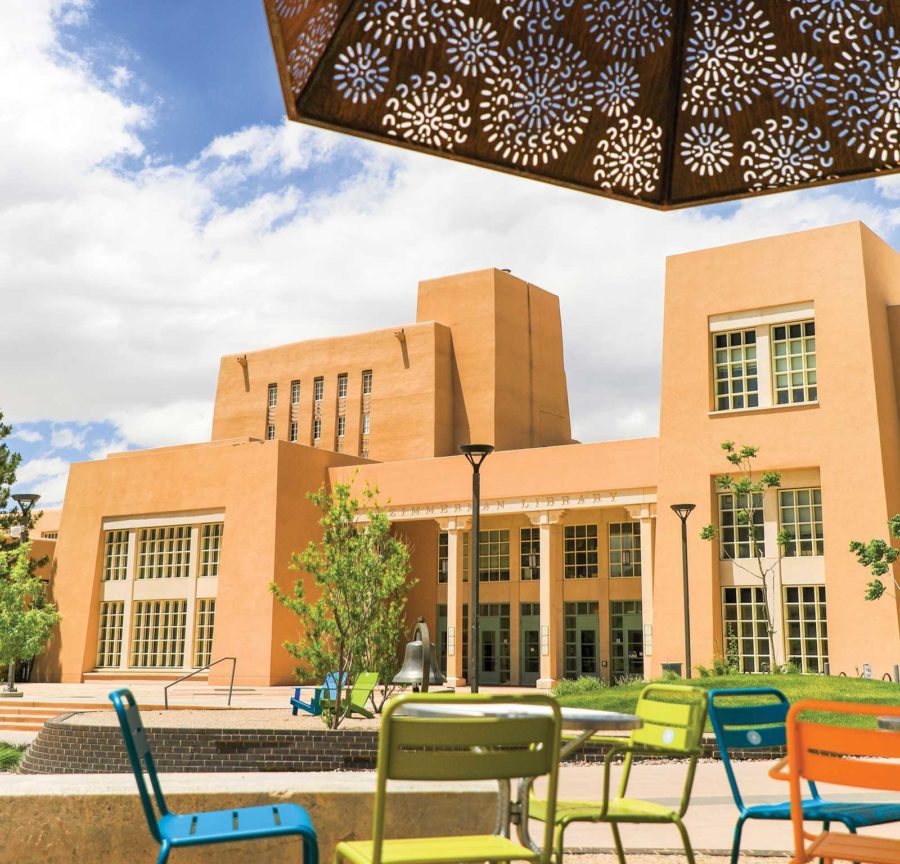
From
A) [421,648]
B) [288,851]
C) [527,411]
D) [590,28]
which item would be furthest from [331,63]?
[527,411]

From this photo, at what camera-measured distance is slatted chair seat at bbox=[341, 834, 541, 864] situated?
2.63 meters

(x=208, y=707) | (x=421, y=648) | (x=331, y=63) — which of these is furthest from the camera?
(x=208, y=707)

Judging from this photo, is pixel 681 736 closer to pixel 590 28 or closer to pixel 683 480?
pixel 590 28

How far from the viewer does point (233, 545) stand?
29.6 m

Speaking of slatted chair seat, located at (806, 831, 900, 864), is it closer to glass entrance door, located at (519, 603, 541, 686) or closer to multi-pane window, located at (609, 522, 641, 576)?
multi-pane window, located at (609, 522, 641, 576)

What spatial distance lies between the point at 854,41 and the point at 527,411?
3344cm

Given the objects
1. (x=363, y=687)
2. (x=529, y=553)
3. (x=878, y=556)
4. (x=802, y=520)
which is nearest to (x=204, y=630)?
(x=529, y=553)

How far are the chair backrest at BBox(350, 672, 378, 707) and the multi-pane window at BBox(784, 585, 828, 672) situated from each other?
11186mm

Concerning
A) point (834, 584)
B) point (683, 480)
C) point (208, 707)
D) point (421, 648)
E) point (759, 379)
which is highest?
point (759, 379)

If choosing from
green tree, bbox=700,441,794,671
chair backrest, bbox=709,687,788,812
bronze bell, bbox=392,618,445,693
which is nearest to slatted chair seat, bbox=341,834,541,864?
chair backrest, bbox=709,687,788,812

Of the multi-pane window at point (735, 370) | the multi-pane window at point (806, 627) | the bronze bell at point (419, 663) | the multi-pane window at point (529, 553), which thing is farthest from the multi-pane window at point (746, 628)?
the bronze bell at point (419, 663)

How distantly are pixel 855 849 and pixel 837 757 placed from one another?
0.33 metres

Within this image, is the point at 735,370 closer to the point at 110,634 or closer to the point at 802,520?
the point at 802,520

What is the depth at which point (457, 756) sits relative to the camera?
8.38 feet
